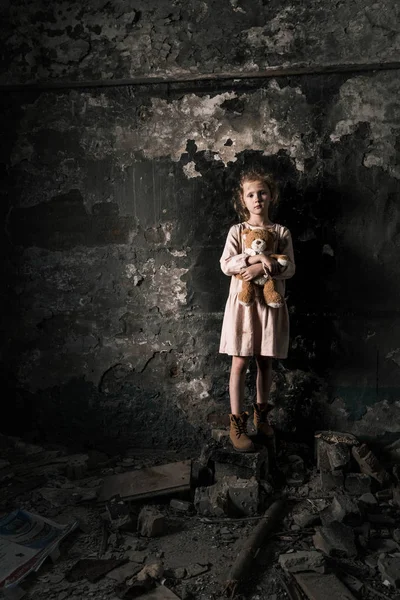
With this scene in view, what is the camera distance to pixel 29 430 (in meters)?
4.20

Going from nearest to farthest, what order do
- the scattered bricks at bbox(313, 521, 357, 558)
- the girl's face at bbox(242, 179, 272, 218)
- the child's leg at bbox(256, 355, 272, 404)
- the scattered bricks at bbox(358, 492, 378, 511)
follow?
the scattered bricks at bbox(313, 521, 357, 558)
the scattered bricks at bbox(358, 492, 378, 511)
the girl's face at bbox(242, 179, 272, 218)
the child's leg at bbox(256, 355, 272, 404)

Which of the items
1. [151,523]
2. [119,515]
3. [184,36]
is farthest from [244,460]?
[184,36]

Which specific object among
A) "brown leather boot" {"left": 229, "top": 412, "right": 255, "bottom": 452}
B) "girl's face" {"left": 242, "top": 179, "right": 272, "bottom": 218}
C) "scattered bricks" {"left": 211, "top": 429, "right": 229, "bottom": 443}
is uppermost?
"girl's face" {"left": 242, "top": 179, "right": 272, "bottom": 218}

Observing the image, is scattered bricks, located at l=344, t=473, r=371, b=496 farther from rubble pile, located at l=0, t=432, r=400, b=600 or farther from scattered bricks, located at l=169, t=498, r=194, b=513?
scattered bricks, located at l=169, t=498, r=194, b=513

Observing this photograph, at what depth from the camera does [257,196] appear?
3.40m

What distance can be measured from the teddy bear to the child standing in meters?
0.04

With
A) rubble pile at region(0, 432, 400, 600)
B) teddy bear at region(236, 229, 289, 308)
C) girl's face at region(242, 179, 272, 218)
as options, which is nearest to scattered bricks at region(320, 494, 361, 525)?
rubble pile at region(0, 432, 400, 600)

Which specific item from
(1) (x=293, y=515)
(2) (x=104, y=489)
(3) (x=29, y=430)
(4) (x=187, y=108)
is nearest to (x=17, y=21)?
(4) (x=187, y=108)

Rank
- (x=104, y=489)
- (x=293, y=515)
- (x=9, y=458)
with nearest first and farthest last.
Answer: (x=293, y=515) < (x=104, y=489) < (x=9, y=458)

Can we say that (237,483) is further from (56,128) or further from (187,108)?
(56,128)

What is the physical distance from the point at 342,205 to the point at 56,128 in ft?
7.45

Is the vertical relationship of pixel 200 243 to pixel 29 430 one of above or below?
above

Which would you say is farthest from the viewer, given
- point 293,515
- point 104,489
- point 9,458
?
point 9,458

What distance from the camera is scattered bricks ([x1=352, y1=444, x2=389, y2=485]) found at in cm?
347
